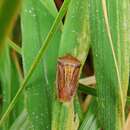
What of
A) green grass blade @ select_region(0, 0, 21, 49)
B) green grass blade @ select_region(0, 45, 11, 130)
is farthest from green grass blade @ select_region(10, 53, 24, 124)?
green grass blade @ select_region(0, 0, 21, 49)

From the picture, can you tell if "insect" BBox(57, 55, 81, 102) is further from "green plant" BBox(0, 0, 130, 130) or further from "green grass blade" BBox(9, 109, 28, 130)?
"green grass blade" BBox(9, 109, 28, 130)

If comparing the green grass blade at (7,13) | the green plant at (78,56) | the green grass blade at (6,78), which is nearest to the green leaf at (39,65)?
the green plant at (78,56)

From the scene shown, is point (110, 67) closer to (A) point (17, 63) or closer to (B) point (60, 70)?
(B) point (60, 70)

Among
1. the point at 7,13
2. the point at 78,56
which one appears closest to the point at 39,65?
the point at 78,56

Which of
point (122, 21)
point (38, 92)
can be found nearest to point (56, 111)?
point (38, 92)

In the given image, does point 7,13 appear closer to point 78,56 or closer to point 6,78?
point 78,56
